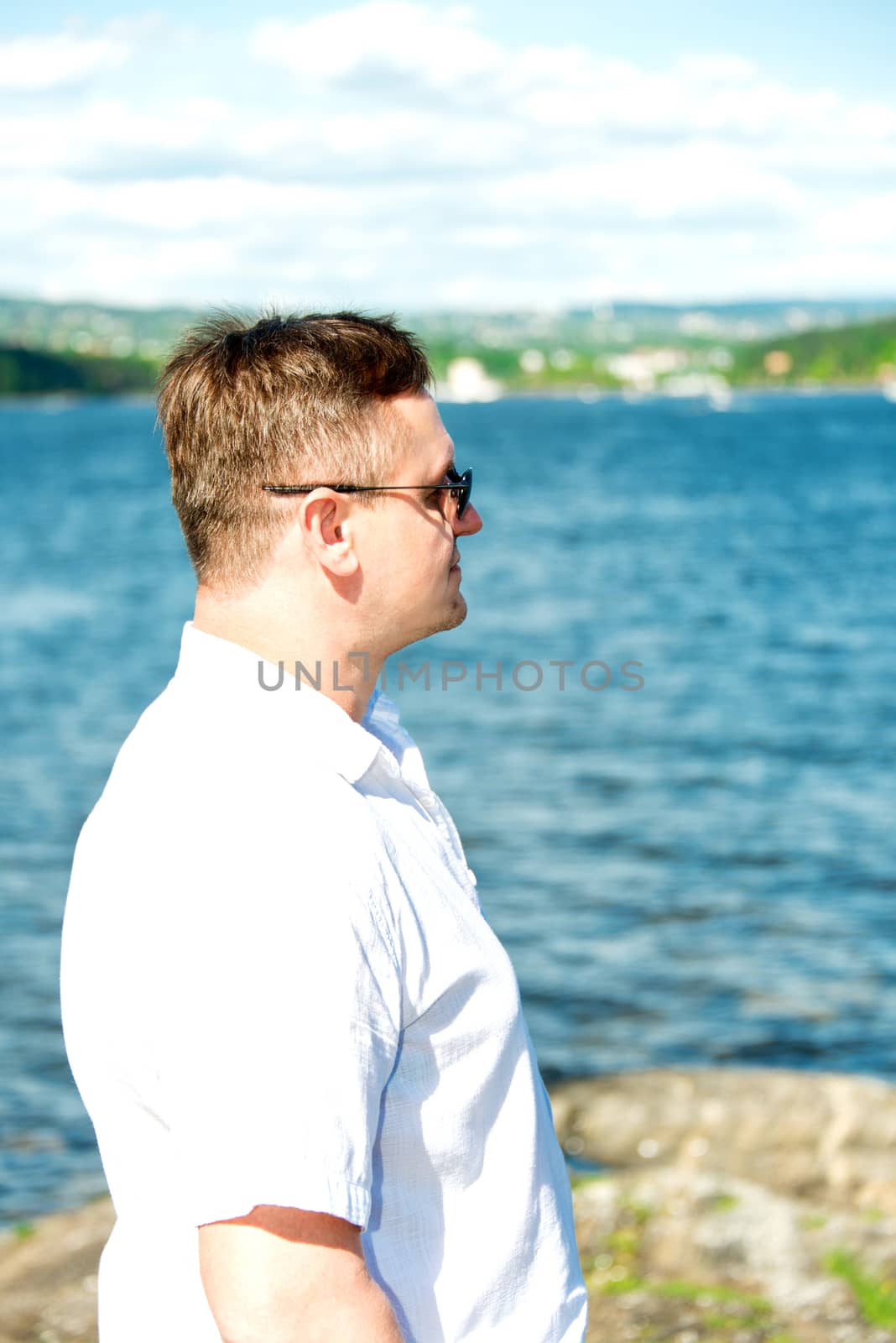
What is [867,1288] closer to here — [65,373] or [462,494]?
[462,494]

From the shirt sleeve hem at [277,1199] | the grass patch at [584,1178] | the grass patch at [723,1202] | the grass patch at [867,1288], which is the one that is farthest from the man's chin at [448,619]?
the grass patch at [584,1178]

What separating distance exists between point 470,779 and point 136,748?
42.1 feet

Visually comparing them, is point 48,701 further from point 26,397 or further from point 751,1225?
point 26,397

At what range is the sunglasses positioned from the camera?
83.4 inches

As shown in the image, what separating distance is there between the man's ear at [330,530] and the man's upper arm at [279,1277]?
964 millimetres

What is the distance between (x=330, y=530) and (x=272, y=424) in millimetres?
188

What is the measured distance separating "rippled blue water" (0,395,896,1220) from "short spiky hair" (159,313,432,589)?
240 inches

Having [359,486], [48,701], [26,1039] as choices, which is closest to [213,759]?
[359,486]

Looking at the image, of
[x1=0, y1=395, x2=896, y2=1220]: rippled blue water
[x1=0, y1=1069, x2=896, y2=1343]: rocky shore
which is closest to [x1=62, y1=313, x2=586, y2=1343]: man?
[x1=0, y1=1069, x2=896, y2=1343]: rocky shore

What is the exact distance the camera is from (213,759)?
1.90 metres

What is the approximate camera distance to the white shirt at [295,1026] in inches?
66.6

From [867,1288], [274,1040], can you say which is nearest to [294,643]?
[274,1040]

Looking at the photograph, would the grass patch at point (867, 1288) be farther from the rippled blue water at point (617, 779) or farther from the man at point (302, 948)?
the man at point (302, 948)

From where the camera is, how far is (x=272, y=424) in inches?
83.3
